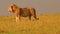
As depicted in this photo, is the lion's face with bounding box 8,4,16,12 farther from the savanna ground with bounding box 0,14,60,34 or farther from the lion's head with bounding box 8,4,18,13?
the savanna ground with bounding box 0,14,60,34

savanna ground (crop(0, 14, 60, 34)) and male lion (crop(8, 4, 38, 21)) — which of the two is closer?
savanna ground (crop(0, 14, 60, 34))

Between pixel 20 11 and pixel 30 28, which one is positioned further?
pixel 20 11

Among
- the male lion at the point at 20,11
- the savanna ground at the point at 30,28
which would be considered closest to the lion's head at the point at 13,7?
the male lion at the point at 20,11

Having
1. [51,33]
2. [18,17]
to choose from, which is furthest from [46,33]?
[18,17]

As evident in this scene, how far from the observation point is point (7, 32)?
1077 centimetres

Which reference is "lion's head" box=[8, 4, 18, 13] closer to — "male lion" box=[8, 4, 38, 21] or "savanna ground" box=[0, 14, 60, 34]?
"male lion" box=[8, 4, 38, 21]

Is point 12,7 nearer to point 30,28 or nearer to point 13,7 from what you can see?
point 13,7

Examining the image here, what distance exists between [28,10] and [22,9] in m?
0.53

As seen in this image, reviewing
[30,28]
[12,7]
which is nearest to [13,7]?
[12,7]

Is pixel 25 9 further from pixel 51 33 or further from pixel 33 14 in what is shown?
pixel 51 33

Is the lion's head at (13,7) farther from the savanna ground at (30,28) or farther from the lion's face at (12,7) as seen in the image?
the savanna ground at (30,28)

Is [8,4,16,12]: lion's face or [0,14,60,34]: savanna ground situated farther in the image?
[8,4,16,12]: lion's face

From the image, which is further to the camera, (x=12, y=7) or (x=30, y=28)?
(x=12, y=7)

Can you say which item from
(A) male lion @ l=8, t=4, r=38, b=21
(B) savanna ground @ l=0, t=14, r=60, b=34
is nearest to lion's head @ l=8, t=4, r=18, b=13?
(A) male lion @ l=8, t=4, r=38, b=21
